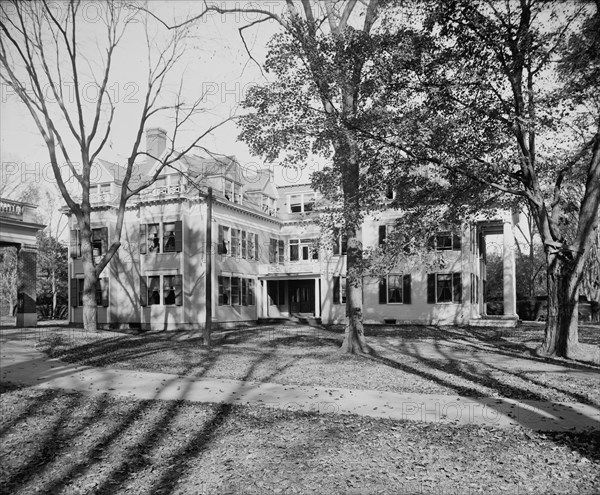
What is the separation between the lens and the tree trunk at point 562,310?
1385 cm

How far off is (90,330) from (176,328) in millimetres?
7533

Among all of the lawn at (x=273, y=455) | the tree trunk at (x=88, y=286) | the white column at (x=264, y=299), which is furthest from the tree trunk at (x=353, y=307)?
the white column at (x=264, y=299)

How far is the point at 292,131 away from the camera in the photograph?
44.2 ft

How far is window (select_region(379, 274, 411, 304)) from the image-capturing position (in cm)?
2970

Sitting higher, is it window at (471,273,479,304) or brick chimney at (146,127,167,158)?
brick chimney at (146,127,167,158)

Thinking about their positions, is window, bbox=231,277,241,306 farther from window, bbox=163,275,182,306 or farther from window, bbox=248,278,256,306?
window, bbox=163,275,182,306

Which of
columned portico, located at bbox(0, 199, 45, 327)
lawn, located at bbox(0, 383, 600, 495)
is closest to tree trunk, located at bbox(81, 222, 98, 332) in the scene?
columned portico, located at bbox(0, 199, 45, 327)

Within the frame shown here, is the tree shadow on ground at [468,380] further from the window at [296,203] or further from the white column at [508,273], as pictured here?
the window at [296,203]

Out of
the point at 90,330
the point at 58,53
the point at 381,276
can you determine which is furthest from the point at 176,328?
the point at 381,276

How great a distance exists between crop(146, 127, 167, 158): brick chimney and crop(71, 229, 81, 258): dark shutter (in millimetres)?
6686

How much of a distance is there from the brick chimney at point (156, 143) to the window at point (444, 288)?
18365 millimetres

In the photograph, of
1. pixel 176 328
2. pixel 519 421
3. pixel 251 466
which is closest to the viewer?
pixel 251 466

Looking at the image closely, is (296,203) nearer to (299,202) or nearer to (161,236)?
(299,202)

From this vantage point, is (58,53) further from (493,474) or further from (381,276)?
(493,474)
